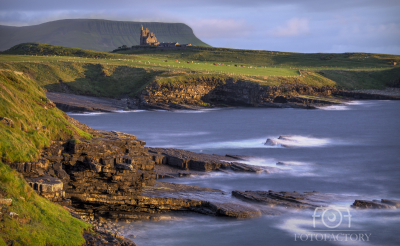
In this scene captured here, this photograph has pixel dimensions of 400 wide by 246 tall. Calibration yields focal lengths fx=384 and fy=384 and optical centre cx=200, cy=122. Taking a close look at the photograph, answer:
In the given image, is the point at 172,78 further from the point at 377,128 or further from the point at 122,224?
the point at 122,224

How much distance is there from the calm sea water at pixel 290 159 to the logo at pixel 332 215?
1.06 ft

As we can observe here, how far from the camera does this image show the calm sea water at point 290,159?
70.6 ft

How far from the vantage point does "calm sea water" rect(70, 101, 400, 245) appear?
70.6ft

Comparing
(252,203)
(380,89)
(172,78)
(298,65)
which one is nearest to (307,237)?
(252,203)

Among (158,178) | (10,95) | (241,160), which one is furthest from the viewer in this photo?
(241,160)

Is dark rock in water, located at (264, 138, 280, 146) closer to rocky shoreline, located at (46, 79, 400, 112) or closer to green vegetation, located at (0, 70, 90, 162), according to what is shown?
green vegetation, located at (0, 70, 90, 162)

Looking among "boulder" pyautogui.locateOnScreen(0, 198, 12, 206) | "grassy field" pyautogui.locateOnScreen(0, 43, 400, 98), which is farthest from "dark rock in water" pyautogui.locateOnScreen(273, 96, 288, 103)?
"boulder" pyautogui.locateOnScreen(0, 198, 12, 206)

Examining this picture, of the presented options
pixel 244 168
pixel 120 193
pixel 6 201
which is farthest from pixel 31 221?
pixel 244 168

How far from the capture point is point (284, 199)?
26266 millimetres

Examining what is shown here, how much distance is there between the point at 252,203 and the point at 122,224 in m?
9.03

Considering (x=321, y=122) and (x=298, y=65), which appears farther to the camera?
(x=298, y=65)

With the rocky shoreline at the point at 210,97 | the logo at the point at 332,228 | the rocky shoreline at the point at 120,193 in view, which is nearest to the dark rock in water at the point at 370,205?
the rocky shoreline at the point at 120,193

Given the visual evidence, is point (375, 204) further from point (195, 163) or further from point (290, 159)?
point (290, 159)

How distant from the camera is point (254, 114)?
89312mm
